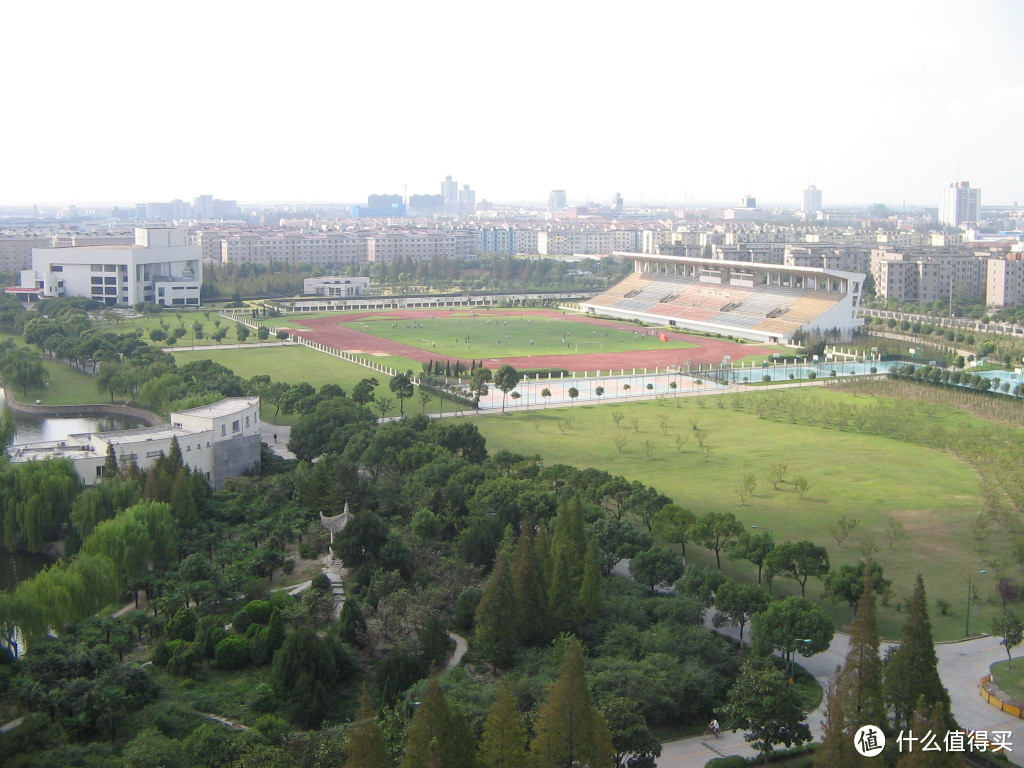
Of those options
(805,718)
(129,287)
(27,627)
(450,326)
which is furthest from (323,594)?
(129,287)

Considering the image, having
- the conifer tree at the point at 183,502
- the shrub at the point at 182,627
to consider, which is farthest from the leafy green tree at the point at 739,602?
the conifer tree at the point at 183,502

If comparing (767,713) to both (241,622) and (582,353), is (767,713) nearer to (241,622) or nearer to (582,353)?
(241,622)

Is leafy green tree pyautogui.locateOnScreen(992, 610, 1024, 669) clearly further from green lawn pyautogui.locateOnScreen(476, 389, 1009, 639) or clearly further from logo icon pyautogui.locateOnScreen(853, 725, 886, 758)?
logo icon pyautogui.locateOnScreen(853, 725, 886, 758)

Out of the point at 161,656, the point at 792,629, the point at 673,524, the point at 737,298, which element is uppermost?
the point at 737,298

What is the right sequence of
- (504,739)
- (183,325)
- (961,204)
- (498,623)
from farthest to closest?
1. (961,204)
2. (183,325)
3. (498,623)
4. (504,739)

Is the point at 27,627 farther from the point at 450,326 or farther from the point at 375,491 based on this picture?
the point at 450,326

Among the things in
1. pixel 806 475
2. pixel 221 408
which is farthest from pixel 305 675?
pixel 806 475

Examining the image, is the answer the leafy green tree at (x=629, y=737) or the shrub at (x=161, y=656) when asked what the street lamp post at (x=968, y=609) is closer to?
the leafy green tree at (x=629, y=737)

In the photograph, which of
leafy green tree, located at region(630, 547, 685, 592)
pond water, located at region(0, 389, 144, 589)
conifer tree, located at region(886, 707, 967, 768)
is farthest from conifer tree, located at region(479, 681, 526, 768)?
pond water, located at region(0, 389, 144, 589)
